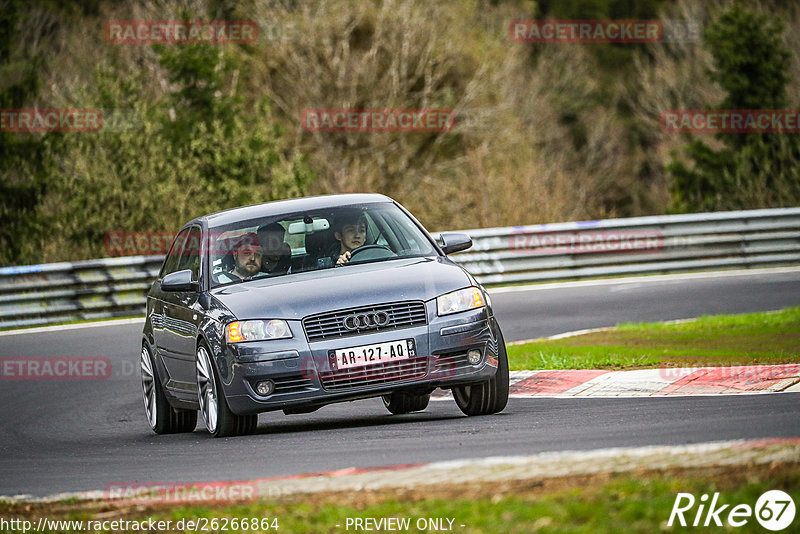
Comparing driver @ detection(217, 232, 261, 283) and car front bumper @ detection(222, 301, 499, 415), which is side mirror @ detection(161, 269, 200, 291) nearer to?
driver @ detection(217, 232, 261, 283)

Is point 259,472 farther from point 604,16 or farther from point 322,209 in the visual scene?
point 604,16

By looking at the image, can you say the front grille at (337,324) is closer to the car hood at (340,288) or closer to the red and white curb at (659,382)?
the car hood at (340,288)

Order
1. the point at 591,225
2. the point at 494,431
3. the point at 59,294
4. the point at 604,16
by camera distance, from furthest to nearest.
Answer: the point at 604,16 → the point at 591,225 → the point at 59,294 → the point at 494,431

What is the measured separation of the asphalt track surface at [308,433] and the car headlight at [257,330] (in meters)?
0.68

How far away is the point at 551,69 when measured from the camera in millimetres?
62375

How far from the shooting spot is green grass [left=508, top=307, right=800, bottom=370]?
1227 centimetres

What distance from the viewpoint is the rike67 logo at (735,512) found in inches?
194

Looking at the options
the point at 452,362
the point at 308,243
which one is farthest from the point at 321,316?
the point at 308,243

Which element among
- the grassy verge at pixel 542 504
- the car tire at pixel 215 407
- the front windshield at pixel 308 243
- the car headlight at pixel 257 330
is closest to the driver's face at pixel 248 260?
the front windshield at pixel 308 243

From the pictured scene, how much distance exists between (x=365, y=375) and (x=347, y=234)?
62.1 inches

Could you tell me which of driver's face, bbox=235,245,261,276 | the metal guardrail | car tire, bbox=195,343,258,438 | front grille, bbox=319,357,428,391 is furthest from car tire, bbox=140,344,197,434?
the metal guardrail

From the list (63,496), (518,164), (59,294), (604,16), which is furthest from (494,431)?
(604,16)

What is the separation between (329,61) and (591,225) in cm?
2324

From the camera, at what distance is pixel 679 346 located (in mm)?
13719
